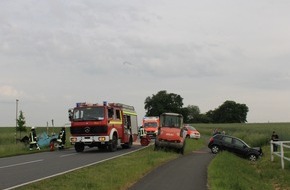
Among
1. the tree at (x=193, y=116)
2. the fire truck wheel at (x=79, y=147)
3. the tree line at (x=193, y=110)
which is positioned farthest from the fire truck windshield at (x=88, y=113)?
the tree at (x=193, y=116)

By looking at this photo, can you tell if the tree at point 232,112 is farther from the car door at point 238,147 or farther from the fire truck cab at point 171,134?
the fire truck cab at point 171,134

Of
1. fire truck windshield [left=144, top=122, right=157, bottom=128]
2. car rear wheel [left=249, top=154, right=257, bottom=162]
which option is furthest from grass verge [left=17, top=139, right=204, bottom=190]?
fire truck windshield [left=144, top=122, right=157, bottom=128]

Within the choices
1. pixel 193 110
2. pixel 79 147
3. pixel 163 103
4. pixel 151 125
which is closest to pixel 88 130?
pixel 79 147

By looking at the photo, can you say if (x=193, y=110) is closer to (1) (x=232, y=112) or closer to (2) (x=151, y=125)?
(1) (x=232, y=112)

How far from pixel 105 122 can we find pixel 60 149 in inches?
213

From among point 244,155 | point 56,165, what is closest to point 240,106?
point 244,155

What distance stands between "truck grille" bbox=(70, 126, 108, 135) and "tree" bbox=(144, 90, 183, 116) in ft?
399

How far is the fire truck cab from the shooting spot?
94.1ft

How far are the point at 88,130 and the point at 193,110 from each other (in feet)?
558

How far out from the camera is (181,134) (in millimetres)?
28844

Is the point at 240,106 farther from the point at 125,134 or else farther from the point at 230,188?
the point at 230,188

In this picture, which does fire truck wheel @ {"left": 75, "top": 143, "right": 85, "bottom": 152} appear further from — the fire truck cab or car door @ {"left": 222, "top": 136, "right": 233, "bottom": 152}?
car door @ {"left": 222, "top": 136, "right": 233, "bottom": 152}

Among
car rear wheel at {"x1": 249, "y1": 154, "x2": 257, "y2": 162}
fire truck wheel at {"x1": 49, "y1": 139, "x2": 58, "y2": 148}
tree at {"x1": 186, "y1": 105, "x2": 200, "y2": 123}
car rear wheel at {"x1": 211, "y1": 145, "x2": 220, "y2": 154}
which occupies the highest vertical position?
tree at {"x1": 186, "y1": 105, "x2": 200, "y2": 123}

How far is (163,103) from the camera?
500 ft
